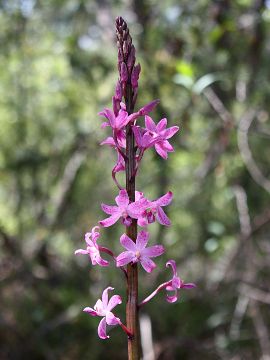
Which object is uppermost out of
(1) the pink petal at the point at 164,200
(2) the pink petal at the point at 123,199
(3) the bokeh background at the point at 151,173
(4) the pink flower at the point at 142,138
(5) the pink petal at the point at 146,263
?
(3) the bokeh background at the point at 151,173

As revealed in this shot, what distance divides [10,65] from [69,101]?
83 cm

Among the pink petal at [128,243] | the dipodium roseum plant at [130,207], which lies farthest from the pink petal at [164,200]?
the pink petal at [128,243]

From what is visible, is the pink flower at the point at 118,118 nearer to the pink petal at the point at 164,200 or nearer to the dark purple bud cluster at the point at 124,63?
the dark purple bud cluster at the point at 124,63

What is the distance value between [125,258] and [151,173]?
123 inches

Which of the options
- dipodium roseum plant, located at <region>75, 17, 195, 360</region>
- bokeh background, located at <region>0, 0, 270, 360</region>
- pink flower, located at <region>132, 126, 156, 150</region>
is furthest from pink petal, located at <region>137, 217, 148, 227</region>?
bokeh background, located at <region>0, 0, 270, 360</region>

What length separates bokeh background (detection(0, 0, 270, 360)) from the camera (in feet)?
12.4

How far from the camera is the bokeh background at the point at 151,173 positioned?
379 centimetres

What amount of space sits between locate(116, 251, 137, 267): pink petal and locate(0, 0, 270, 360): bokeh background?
2255 mm

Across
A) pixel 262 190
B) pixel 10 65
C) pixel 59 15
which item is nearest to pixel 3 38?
pixel 10 65

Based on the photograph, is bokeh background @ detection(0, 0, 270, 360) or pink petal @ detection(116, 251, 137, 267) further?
bokeh background @ detection(0, 0, 270, 360)

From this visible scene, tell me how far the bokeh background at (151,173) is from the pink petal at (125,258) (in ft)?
7.40

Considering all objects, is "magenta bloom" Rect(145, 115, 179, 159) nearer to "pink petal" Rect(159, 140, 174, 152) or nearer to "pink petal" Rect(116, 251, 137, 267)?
"pink petal" Rect(159, 140, 174, 152)

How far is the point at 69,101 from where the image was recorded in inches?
184

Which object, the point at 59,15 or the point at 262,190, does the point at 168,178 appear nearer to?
the point at 262,190
